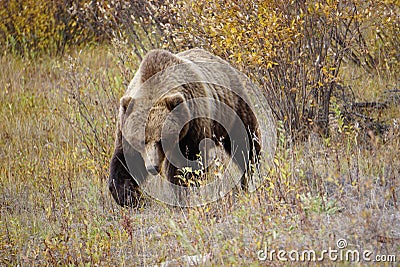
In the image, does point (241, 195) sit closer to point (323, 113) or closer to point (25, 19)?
point (323, 113)

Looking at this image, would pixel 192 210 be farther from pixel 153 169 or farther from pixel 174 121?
pixel 174 121

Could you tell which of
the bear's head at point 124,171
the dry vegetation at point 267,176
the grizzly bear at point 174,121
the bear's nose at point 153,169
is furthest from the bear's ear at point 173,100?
the dry vegetation at point 267,176

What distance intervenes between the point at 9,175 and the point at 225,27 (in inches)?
111

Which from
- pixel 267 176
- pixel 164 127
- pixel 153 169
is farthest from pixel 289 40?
pixel 153 169

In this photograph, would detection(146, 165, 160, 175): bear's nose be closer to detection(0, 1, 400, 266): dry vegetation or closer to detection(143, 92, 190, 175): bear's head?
detection(143, 92, 190, 175): bear's head

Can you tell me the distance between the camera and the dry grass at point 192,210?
381 centimetres

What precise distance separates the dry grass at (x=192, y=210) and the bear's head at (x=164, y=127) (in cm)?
52

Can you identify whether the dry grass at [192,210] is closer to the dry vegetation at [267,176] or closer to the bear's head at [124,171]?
the dry vegetation at [267,176]

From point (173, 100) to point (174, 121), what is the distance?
17 centimetres

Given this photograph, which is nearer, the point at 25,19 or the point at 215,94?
the point at 215,94

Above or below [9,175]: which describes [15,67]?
above

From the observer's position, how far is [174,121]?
4820 millimetres

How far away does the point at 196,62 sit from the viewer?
18.1ft

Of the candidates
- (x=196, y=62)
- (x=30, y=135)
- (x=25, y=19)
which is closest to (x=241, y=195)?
(x=196, y=62)
